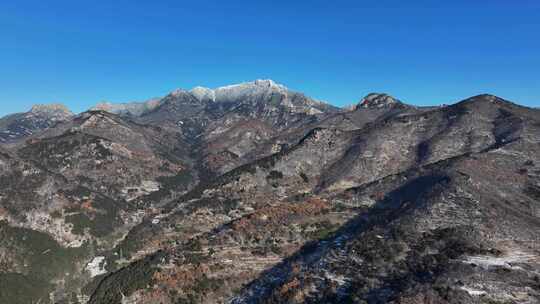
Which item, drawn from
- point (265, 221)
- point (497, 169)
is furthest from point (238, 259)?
point (497, 169)

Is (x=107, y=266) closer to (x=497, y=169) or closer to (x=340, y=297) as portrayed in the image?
(x=340, y=297)

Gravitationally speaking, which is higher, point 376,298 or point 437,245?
point 437,245

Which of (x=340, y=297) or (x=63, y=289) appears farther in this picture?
(x=63, y=289)

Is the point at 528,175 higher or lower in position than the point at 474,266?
higher

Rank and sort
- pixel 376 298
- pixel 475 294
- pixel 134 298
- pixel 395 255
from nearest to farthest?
pixel 475 294 → pixel 376 298 → pixel 395 255 → pixel 134 298

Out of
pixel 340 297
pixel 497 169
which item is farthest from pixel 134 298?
pixel 497 169

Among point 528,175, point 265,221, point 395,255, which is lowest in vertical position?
point 395,255

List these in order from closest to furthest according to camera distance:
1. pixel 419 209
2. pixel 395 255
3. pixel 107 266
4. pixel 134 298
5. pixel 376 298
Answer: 1. pixel 376 298
2. pixel 395 255
3. pixel 134 298
4. pixel 419 209
5. pixel 107 266

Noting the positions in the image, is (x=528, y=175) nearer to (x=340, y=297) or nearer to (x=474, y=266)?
(x=474, y=266)

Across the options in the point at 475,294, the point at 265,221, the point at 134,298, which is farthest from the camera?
the point at 265,221
